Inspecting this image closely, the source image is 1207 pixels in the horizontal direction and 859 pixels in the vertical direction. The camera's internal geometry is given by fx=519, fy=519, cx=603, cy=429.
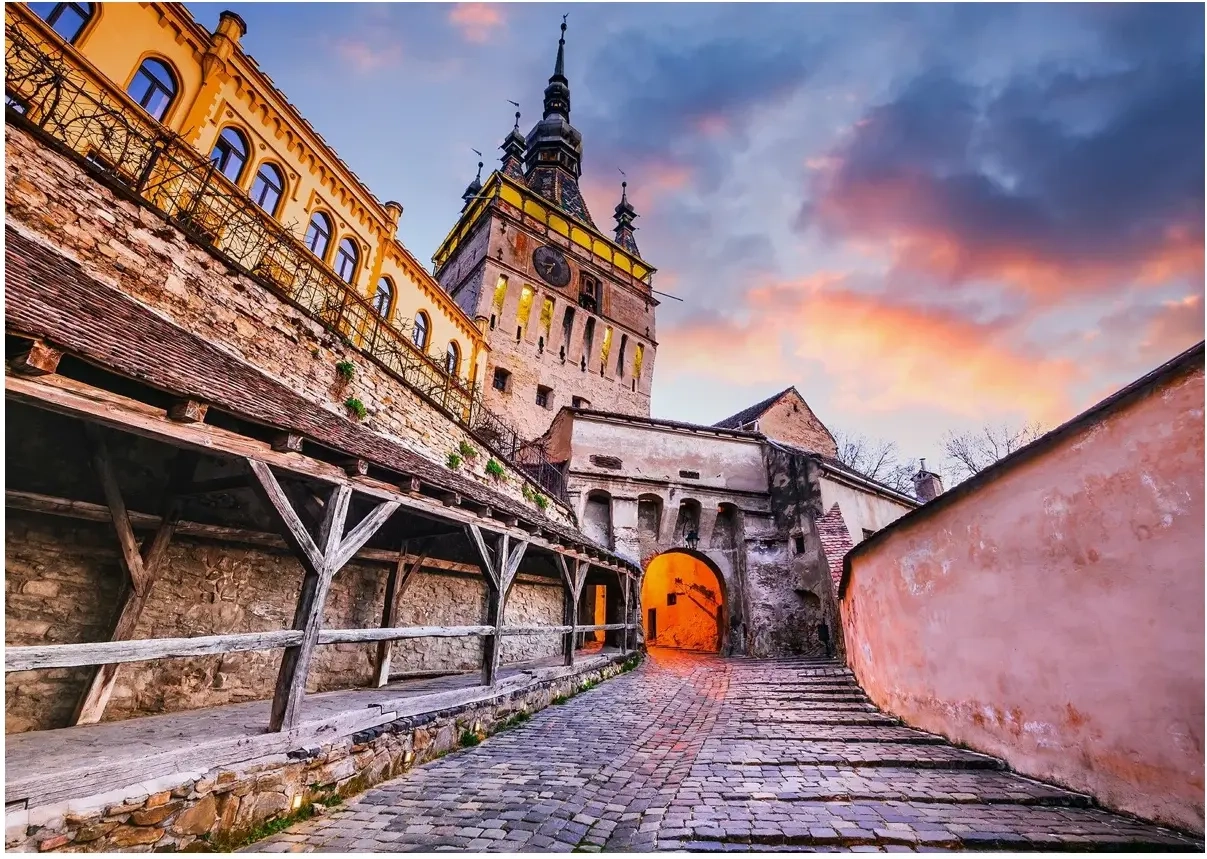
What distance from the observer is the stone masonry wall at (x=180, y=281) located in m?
5.28

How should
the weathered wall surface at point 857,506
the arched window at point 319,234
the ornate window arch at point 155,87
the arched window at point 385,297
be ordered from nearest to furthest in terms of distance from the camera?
1. the ornate window arch at point 155,87
2. the arched window at point 319,234
3. the arched window at point 385,297
4. the weathered wall surface at point 857,506

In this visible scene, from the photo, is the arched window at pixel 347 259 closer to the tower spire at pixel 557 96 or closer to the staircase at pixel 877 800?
the staircase at pixel 877 800

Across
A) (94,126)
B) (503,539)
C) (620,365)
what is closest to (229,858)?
(503,539)

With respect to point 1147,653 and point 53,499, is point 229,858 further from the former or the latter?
point 1147,653

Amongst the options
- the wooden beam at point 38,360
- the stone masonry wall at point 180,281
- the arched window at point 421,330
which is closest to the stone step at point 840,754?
the wooden beam at point 38,360

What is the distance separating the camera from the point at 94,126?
8.62 m

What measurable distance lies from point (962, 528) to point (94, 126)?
1391cm

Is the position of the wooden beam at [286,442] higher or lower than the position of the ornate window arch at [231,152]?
lower

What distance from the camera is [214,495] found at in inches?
238

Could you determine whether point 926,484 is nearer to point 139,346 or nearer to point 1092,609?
Answer: point 1092,609

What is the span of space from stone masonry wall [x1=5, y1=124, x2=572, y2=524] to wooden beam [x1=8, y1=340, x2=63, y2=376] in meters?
3.64

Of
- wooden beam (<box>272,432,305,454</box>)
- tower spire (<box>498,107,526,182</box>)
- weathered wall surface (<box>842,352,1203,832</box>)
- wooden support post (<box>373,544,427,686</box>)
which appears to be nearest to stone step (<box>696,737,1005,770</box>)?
weathered wall surface (<box>842,352,1203,832</box>)

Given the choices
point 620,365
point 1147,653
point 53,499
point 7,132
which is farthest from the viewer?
point 620,365

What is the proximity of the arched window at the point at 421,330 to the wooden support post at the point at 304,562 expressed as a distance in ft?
41.0
